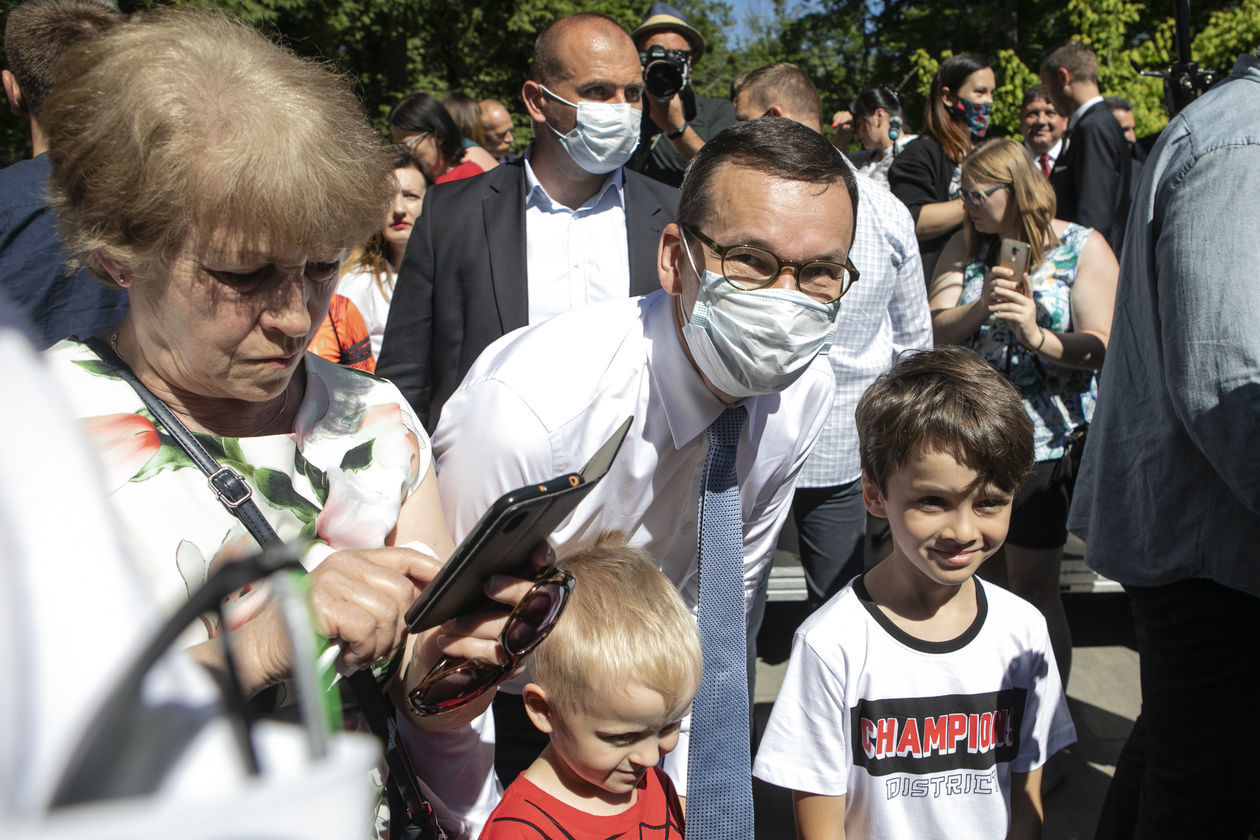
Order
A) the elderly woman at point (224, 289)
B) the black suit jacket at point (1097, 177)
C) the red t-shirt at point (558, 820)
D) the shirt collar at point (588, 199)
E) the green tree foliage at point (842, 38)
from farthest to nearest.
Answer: the green tree foliage at point (842, 38)
the black suit jacket at point (1097, 177)
the shirt collar at point (588, 199)
the red t-shirt at point (558, 820)
the elderly woman at point (224, 289)

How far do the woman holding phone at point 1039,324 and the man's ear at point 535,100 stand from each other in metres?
1.66

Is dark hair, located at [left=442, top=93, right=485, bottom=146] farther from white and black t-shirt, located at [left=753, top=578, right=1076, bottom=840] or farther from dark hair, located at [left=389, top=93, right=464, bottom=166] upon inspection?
white and black t-shirt, located at [left=753, top=578, right=1076, bottom=840]

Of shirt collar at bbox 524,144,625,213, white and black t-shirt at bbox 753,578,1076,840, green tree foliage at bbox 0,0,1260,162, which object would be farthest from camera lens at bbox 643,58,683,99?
green tree foliage at bbox 0,0,1260,162

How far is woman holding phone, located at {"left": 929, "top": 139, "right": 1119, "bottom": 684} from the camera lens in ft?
10.9

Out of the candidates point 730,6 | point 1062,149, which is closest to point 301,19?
point 1062,149

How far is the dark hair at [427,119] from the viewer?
5023mm

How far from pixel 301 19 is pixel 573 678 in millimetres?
15474

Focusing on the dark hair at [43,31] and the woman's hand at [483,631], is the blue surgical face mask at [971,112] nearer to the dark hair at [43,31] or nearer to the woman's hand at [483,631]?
the dark hair at [43,31]

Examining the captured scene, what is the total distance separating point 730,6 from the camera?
122 feet

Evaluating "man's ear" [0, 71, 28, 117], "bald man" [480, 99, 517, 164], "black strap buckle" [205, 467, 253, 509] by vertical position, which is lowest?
"bald man" [480, 99, 517, 164]

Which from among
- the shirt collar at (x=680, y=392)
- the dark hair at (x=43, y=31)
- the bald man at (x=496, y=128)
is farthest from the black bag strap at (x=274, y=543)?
the bald man at (x=496, y=128)

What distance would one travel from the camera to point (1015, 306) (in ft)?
10.9

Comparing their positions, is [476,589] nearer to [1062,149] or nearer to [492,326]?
[492,326]

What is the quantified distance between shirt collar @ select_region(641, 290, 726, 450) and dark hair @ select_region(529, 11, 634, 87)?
190 centimetres
